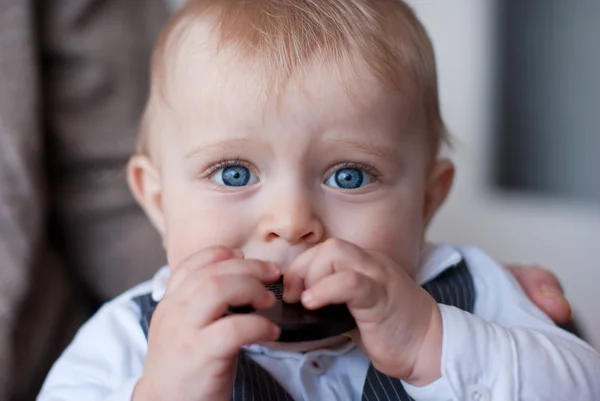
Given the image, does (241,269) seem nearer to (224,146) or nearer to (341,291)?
(341,291)

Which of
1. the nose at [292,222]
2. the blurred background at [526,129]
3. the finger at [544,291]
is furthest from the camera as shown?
the blurred background at [526,129]

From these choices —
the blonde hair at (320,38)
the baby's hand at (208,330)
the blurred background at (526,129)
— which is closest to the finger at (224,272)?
the baby's hand at (208,330)

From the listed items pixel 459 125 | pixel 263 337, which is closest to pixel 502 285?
pixel 263 337

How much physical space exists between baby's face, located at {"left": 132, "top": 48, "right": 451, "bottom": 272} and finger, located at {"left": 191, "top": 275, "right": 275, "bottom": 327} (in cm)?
13

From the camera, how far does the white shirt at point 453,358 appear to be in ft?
2.66

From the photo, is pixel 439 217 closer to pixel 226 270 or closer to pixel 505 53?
pixel 505 53

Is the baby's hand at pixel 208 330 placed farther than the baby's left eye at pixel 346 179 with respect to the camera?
No

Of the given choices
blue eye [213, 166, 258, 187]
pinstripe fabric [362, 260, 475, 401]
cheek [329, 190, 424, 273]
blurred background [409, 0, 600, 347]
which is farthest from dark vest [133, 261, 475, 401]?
blurred background [409, 0, 600, 347]

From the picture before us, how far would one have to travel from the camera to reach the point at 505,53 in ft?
8.92

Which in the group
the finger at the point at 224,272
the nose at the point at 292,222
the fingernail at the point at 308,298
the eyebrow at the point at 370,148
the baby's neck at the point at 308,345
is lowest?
the baby's neck at the point at 308,345

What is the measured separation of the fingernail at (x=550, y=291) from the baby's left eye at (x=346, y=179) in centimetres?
36

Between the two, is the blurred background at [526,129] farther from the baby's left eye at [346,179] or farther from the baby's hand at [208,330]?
the baby's hand at [208,330]

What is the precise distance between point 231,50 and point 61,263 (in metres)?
0.61

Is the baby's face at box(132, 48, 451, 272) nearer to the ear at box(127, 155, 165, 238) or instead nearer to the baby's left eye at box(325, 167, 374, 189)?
the baby's left eye at box(325, 167, 374, 189)
